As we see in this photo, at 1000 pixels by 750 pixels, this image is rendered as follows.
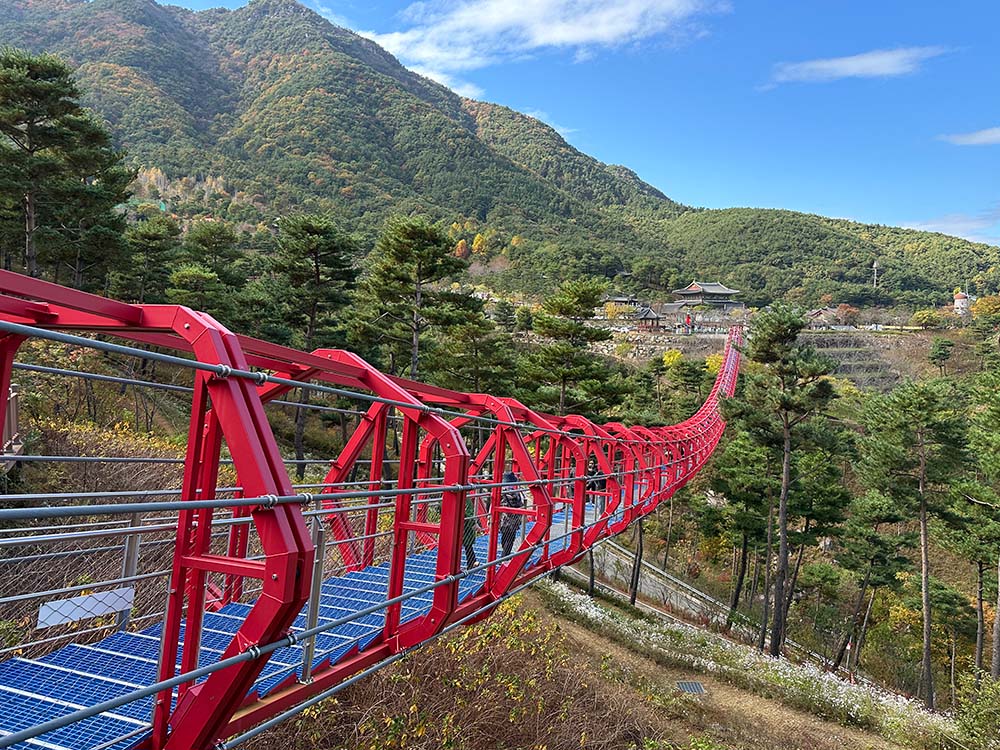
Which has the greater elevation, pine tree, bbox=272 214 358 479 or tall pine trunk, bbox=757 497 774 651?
pine tree, bbox=272 214 358 479

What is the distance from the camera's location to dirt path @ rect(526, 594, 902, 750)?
22.6 ft

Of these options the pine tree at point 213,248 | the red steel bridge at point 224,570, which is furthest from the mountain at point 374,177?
the red steel bridge at point 224,570

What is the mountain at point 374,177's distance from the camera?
58.2 meters

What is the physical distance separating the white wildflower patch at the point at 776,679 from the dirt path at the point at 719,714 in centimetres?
19

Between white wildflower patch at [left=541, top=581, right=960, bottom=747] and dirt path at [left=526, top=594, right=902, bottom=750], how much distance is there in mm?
191

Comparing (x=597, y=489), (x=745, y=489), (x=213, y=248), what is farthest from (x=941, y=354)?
(x=213, y=248)

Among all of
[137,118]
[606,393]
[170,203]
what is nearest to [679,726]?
[606,393]

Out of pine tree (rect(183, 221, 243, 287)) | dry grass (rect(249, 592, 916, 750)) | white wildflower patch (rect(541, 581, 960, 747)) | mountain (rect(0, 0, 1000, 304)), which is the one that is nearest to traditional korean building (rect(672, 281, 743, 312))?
mountain (rect(0, 0, 1000, 304))

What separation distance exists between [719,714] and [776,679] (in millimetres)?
1977

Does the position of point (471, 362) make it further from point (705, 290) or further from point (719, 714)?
point (705, 290)

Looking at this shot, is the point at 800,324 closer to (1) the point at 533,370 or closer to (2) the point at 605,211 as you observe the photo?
(1) the point at 533,370

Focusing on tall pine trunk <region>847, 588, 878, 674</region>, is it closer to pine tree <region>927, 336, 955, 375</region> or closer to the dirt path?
the dirt path

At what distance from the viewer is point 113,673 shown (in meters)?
1.98

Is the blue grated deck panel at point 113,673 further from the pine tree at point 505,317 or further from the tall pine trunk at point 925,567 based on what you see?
the pine tree at point 505,317
